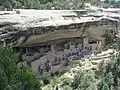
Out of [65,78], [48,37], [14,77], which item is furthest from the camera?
[48,37]

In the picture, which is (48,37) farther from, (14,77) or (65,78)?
(14,77)

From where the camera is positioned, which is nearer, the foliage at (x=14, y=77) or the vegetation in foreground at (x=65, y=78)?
the foliage at (x=14, y=77)

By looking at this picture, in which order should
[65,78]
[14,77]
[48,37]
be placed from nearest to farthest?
[14,77], [65,78], [48,37]

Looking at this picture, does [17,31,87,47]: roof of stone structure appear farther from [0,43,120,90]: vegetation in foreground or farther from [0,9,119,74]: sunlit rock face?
[0,43,120,90]: vegetation in foreground

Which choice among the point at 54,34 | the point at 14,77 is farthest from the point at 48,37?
the point at 14,77

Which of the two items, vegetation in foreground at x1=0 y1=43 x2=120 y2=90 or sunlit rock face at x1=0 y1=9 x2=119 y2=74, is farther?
sunlit rock face at x1=0 y1=9 x2=119 y2=74

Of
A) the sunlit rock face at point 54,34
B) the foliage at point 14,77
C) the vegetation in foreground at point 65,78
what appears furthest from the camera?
the sunlit rock face at point 54,34

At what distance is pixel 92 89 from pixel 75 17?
4456 mm

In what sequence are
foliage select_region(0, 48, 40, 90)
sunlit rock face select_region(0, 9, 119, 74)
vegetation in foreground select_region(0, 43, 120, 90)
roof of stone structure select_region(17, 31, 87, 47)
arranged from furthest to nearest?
roof of stone structure select_region(17, 31, 87, 47) < sunlit rock face select_region(0, 9, 119, 74) < vegetation in foreground select_region(0, 43, 120, 90) < foliage select_region(0, 48, 40, 90)

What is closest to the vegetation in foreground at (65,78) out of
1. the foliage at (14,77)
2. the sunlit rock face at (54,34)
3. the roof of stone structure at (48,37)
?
the foliage at (14,77)

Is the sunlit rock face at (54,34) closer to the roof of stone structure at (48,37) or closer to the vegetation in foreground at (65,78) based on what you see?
the roof of stone structure at (48,37)

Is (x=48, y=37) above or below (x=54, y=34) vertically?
below

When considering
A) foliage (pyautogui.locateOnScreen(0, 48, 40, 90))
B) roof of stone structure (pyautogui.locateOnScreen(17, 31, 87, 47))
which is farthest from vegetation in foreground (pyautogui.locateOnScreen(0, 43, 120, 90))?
roof of stone structure (pyautogui.locateOnScreen(17, 31, 87, 47))

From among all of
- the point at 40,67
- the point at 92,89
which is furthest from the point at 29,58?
the point at 92,89
